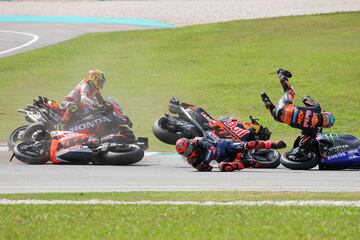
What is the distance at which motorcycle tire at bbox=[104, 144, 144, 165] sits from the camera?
18219 millimetres

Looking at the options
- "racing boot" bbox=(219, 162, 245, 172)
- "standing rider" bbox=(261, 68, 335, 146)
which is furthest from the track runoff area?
"standing rider" bbox=(261, 68, 335, 146)

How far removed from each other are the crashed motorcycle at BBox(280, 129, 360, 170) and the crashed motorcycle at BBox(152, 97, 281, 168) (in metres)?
0.40

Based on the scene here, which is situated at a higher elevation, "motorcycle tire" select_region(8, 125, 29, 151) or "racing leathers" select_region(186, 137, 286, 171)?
"racing leathers" select_region(186, 137, 286, 171)

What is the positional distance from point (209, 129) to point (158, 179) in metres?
2.54

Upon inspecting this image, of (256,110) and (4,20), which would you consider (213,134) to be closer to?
(256,110)

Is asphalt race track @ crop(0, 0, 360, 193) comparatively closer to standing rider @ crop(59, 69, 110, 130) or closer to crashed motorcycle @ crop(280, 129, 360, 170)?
crashed motorcycle @ crop(280, 129, 360, 170)

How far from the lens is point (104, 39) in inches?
1706

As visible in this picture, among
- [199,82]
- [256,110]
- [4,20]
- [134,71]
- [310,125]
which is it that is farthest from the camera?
[4,20]

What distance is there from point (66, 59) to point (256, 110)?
39.9ft

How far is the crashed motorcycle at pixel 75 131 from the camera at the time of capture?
18438mm

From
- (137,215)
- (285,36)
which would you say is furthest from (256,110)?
(137,215)

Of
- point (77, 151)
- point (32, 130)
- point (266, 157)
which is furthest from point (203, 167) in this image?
point (32, 130)

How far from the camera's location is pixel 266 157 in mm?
17797

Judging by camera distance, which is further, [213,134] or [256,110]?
[256,110]
